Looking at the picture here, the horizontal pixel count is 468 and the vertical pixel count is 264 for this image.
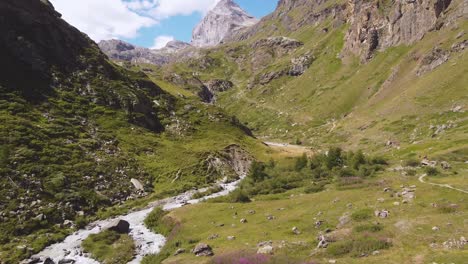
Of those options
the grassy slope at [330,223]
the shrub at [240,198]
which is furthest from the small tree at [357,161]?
the shrub at [240,198]

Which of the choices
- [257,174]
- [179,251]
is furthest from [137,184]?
[179,251]

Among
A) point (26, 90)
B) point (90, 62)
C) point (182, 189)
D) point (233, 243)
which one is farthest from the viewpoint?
point (90, 62)

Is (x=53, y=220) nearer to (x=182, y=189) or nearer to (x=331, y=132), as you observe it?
(x=182, y=189)

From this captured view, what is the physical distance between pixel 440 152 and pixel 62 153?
80845mm

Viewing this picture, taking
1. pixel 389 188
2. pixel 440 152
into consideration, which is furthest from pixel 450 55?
pixel 389 188

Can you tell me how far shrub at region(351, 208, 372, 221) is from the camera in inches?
1715

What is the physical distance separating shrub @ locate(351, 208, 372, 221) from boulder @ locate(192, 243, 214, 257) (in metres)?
16.9

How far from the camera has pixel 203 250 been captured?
41.4 metres

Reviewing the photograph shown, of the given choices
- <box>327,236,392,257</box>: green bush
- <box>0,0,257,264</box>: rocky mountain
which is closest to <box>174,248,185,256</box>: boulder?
<box>327,236,392,257</box>: green bush

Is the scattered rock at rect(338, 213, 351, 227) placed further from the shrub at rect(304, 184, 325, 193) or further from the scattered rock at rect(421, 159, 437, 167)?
the scattered rock at rect(421, 159, 437, 167)

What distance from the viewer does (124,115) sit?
373 feet

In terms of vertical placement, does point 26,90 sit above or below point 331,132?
above

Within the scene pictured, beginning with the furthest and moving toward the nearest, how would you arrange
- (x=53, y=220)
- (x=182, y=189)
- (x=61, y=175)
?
(x=182, y=189) → (x=61, y=175) → (x=53, y=220)

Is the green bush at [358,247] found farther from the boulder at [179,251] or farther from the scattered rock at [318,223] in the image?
the boulder at [179,251]
